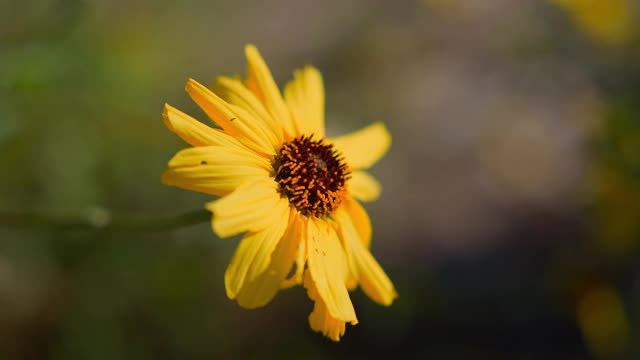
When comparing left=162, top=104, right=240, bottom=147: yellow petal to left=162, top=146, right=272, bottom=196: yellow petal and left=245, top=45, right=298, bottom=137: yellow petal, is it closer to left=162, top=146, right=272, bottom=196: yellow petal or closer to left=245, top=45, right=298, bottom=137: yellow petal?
left=162, top=146, right=272, bottom=196: yellow petal

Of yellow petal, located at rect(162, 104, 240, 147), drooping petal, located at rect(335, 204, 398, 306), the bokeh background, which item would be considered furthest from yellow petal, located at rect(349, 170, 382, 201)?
the bokeh background

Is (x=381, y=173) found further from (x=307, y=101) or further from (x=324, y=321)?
(x=324, y=321)

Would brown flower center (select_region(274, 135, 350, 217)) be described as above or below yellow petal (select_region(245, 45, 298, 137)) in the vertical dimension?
below

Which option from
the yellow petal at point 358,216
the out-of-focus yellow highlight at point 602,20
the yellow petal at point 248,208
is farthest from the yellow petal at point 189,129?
the out-of-focus yellow highlight at point 602,20

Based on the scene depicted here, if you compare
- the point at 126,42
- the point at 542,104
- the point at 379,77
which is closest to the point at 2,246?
the point at 126,42

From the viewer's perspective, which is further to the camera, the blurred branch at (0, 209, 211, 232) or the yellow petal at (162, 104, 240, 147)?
the blurred branch at (0, 209, 211, 232)

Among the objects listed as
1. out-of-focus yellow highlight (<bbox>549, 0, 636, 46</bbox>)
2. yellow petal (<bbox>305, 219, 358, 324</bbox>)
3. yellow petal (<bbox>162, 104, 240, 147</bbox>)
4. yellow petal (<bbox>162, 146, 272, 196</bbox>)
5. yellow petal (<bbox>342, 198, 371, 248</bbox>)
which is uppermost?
out-of-focus yellow highlight (<bbox>549, 0, 636, 46</bbox>)
